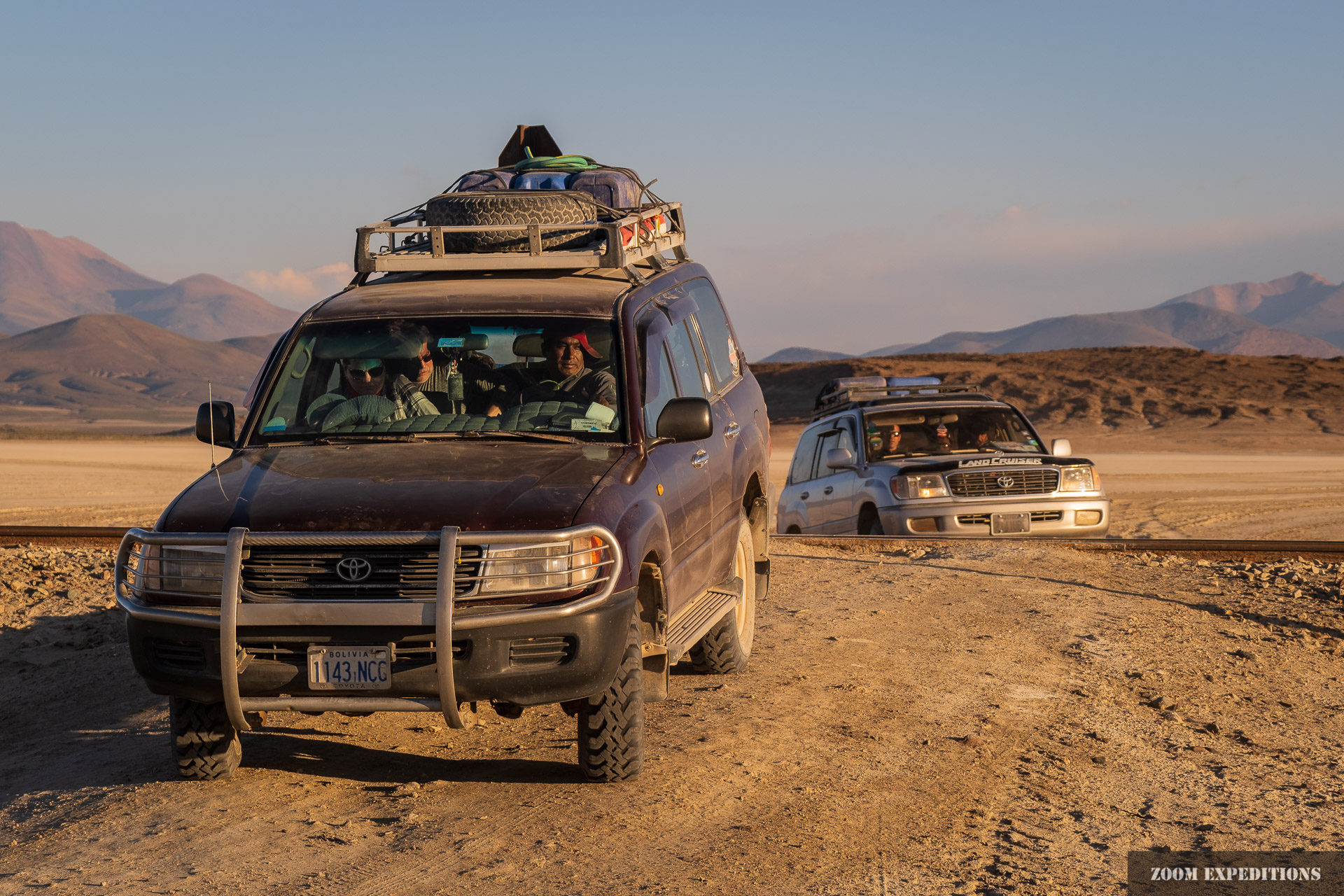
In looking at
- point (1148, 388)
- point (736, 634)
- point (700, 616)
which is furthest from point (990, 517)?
point (1148, 388)

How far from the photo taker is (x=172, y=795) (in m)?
5.79

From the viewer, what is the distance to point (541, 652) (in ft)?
17.6

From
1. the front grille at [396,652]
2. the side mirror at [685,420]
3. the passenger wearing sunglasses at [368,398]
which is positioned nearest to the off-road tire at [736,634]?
the side mirror at [685,420]

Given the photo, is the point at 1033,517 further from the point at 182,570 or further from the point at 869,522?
the point at 182,570

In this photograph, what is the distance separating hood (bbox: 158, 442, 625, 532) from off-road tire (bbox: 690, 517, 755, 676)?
200 cm

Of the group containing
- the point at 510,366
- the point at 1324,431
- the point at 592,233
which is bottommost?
the point at 1324,431

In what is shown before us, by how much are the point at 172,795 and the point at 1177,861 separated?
3.93 m

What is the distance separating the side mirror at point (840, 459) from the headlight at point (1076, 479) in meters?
2.01

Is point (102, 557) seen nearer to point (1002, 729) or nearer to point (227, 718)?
point (227, 718)

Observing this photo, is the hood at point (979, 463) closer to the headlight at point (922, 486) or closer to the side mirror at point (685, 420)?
the headlight at point (922, 486)

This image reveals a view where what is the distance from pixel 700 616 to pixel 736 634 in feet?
3.51

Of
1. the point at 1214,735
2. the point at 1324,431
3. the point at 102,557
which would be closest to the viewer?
the point at 1214,735

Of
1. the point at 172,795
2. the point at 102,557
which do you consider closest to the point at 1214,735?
the point at 172,795

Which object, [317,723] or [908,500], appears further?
[908,500]
